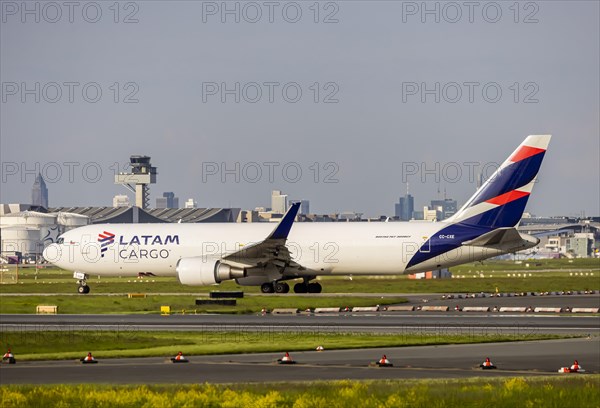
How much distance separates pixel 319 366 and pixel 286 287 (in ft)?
124

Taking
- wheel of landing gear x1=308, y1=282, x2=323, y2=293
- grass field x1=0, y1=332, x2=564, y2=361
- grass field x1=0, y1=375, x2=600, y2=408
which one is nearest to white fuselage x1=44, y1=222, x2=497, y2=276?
wheel of landing gear x1=308, y1=282, x2=323, y2=293

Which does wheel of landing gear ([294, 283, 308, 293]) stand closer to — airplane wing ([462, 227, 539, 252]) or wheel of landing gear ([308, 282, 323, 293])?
wheel of landing gear ([308, 282, 323, 293])

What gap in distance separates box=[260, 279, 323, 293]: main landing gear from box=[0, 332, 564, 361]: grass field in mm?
25279

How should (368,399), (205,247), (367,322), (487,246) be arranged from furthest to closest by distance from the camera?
(205,247)
(487,246)
(367,322)
(368,399)

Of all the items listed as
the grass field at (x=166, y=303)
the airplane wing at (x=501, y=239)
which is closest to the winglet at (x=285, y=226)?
the grass field at (x=166, y=303)

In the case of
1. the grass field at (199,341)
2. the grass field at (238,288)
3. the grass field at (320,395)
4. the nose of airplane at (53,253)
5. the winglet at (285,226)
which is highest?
the winglet at (285,226)

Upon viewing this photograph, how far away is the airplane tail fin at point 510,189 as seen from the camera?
62219 mm

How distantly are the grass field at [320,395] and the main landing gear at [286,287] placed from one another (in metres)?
41.5

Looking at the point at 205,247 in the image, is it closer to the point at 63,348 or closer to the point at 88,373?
the point at 63,348

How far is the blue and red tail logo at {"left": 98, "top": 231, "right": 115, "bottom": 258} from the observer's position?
6862cm

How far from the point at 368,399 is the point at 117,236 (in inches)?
1998

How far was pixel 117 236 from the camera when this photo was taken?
68.6 meters

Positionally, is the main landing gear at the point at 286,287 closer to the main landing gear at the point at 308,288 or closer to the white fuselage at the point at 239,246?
the main landing gear at the point at 308,288

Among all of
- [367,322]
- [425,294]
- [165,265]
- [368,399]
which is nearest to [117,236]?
[165,265]
